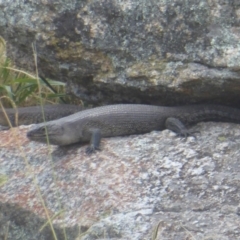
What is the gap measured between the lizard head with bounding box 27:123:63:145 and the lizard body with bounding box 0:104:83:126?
0.86 m

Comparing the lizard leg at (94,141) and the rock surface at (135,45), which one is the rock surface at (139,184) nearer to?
the lizard leg at (94,141)

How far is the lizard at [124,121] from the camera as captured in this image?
16.9 ft

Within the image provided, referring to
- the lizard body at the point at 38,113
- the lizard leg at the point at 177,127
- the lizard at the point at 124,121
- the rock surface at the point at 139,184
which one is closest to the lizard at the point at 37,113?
the lizard body at the point at 38,113

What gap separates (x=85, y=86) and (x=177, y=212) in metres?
1.44

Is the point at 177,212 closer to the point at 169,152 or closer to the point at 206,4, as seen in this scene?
the point at 169,152

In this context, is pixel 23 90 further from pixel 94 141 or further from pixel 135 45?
pixel 135 45

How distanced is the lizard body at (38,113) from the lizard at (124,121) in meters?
0.70

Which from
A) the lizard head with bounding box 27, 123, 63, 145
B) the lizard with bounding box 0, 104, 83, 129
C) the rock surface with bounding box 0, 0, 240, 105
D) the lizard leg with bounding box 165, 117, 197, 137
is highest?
the rock surface with bounding box 0, 0, 240, 105

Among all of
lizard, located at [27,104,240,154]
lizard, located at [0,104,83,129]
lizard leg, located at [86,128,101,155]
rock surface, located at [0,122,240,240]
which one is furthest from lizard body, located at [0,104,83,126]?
rock surface, located at [0,122,240,240]

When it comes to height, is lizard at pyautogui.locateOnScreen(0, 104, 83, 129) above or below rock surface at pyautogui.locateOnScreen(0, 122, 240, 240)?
below

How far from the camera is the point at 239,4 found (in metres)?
4.62

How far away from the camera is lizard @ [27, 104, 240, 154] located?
16.9ft

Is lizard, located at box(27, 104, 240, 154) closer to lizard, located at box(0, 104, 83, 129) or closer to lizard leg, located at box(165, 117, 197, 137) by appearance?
lizard leg, located at box(165, 117, 197, 137)

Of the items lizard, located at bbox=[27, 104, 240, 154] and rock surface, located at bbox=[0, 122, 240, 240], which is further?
lizard, located at bbox=[27, 104, 240, 154]
